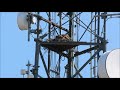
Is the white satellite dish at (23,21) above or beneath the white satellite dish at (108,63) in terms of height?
above

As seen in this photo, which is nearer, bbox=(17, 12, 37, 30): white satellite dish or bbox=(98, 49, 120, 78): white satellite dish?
bbox=(98, 49, 120, 78): white satellite dish

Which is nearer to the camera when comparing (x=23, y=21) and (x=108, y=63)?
(x=108, y=63)

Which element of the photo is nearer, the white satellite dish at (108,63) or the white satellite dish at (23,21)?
the white satellite dish at (108,63)

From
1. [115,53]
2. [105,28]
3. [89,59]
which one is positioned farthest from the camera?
[89,59]

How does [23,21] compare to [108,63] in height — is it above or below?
above

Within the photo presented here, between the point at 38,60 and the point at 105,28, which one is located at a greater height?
the point at 105,28

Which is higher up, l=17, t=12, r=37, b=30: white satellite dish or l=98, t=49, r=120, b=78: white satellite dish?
l=17, t=12, r=37, b=30: white satellite dish

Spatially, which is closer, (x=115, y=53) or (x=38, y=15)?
(x=115, y=53)
